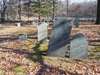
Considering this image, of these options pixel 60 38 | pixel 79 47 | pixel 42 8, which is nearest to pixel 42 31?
pixel 60 38

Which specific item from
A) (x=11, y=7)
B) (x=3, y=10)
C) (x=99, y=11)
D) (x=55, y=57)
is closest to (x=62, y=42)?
(x=55, y=57)

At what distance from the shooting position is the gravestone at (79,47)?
916 cm

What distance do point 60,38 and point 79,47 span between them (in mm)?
837

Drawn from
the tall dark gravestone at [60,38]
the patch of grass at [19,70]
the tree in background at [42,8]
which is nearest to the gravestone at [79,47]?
the tall dark gravestone at [60,38]

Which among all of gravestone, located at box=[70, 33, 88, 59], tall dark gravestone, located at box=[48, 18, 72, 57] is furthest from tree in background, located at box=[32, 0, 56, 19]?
gravestone, located at box=[70, 33, 88, 59]

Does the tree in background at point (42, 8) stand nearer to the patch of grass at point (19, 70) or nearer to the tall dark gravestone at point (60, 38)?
the tall dark gravestone at point (60, 38)

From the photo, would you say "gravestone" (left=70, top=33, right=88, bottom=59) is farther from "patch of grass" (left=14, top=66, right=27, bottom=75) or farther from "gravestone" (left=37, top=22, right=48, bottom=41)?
"gravestone" (left=37, top=22, right=48, bottom=41)

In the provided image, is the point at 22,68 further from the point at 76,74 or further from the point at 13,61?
the point at 76,74

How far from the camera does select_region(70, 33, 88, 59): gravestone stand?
9.16 meters

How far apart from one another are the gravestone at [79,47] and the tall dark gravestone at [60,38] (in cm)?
33

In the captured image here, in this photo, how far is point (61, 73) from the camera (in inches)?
290

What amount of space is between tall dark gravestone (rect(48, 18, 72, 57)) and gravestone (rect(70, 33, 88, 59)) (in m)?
0.33

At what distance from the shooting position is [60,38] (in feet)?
31.7

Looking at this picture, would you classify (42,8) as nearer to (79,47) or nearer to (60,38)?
(60,38)
